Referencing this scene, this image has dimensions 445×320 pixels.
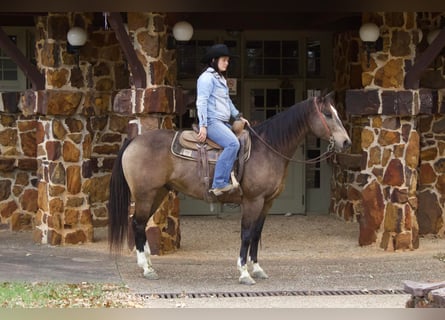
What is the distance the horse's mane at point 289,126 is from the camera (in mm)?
6906

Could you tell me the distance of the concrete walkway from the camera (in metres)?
6.21

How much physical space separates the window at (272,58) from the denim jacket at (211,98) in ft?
15.1

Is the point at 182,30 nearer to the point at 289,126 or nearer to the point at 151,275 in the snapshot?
the point at 289,126

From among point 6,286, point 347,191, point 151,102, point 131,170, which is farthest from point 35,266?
point 347,191

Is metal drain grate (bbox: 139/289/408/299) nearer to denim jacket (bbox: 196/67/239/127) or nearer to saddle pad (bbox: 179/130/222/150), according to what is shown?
saddle pad (bbox: 179/130/222/150)

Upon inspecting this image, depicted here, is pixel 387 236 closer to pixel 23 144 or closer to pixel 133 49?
pixel 133 49

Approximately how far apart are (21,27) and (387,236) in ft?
19.8

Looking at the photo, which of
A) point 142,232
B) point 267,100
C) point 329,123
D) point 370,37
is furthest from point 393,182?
point 267,100

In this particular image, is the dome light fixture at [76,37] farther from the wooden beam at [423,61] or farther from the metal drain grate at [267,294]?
the wooden beam at [423,61]

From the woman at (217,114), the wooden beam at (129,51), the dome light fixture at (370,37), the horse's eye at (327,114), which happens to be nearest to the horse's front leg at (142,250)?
the woman at (217,114)

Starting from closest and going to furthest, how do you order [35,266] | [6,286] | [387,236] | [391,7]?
[391,7] → [6,286] → [35,266] → [387,236]

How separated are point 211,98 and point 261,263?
2.23 metres

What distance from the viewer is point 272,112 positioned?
1152 centimetres

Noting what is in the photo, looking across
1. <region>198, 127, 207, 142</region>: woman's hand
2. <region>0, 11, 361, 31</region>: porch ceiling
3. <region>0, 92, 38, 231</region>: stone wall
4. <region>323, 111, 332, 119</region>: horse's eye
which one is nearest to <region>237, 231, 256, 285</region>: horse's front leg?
<region>198, 127, 207, 142</region>: woman's hand
